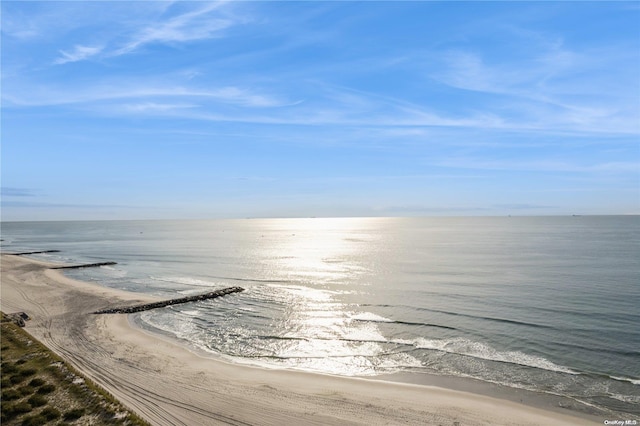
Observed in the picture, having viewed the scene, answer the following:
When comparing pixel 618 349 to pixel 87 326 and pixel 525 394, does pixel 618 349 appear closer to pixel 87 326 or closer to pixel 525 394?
pixel 525 394

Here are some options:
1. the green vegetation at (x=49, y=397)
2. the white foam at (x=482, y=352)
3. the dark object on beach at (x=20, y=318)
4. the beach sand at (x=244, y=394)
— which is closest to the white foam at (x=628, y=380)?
the white foam at (x=482, y=352)

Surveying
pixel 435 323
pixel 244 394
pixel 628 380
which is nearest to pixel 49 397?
pixel 244 394

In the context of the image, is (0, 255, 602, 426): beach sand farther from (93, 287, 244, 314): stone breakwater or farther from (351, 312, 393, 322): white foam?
(351, 312, 393, 322): white foam

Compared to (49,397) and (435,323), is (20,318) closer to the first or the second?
(49,397)

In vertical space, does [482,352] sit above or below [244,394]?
above

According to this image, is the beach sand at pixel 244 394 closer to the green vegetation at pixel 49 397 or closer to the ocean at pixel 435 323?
the green vegetation at pixel 49 397

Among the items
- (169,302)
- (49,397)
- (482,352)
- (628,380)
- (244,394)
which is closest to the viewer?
(49,397)
